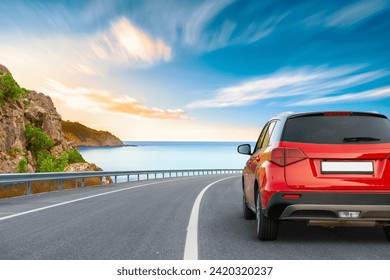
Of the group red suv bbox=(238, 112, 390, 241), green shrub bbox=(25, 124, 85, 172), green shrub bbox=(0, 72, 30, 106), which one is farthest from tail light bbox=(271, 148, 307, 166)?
green shrub bbox=(25, 124, 85, 172)

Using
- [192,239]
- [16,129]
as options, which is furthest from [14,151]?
[192,239]

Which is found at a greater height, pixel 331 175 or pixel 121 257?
pixel 331 175

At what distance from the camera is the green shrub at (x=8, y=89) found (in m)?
43.7

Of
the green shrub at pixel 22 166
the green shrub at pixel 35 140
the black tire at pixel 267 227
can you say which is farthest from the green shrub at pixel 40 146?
the black tire at pixel 267 227

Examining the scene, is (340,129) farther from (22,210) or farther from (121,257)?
(22,210)

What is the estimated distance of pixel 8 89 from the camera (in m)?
44.2

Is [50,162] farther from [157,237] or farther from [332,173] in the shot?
[332,173]

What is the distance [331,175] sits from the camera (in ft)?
20.6

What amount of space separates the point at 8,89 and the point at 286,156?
42.6 m

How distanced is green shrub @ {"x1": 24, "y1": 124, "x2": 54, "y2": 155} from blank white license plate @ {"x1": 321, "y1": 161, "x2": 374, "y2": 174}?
49.7 meters
